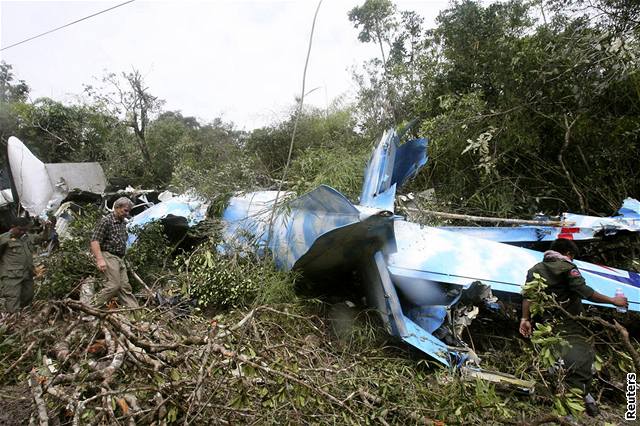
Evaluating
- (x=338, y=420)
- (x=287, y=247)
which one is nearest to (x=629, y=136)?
(x=287, y=247)

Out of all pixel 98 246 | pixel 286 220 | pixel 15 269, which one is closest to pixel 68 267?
pixel 15 269

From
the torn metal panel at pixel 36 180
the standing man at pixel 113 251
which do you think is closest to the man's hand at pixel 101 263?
the standing man at pixel 113 251

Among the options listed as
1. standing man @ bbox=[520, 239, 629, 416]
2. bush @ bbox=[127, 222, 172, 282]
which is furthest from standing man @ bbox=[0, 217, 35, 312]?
standing man @ bbox=[520, 239, 629, 416]

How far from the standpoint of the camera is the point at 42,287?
17.1ft

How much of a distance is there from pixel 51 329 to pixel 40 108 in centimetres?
1543

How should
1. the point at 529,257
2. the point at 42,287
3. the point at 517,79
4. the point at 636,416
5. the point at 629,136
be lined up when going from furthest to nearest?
the point at 517,79, the point at 629,136, the point at 42,287, the point at 529,257, the point at 636,416

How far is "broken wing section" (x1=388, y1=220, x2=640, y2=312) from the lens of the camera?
4.00 metres

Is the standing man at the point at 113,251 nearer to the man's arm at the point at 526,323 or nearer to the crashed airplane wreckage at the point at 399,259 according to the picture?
the crashed airplane wreckage at the point at 399,259

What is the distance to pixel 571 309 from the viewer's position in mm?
3328

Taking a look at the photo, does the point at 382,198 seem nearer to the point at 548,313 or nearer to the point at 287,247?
the point at 287,247

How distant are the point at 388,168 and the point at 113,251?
305 cm

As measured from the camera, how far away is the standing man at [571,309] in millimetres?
3207

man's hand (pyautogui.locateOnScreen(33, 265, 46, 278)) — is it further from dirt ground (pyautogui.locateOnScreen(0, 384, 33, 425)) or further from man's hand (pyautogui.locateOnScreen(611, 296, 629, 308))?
man's hand (pyautogui.locateOnScreen(611, 296, 629, 308))

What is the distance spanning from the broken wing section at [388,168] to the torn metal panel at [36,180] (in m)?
7.62
